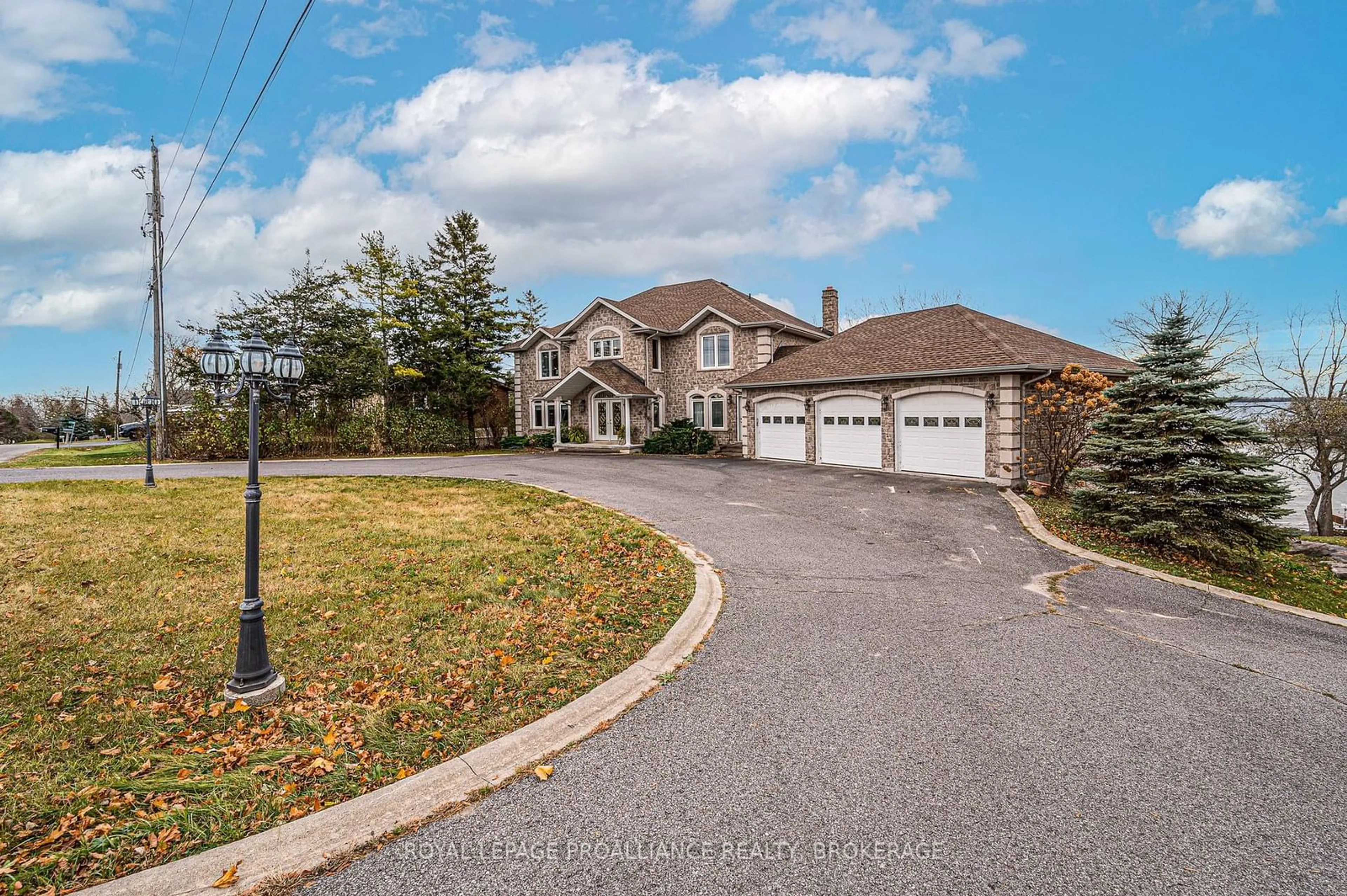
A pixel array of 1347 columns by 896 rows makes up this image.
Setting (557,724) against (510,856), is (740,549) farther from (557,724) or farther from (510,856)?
(510,856)

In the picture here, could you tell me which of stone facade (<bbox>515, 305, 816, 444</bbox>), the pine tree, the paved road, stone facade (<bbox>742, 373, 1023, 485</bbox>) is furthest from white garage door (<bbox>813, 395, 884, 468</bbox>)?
the paved road

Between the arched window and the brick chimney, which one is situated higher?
the brick chimney

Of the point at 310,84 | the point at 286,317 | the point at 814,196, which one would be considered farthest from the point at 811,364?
the point at 286,317

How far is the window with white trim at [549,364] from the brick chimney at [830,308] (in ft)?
43.8

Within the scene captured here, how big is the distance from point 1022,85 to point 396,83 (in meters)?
15.0

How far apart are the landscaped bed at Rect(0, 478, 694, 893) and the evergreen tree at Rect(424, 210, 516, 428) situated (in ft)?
65.5

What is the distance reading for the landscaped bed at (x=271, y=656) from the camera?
3229mm

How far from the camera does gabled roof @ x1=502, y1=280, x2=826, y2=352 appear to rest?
85.0 feet

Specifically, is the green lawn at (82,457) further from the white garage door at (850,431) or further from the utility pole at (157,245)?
the white garage door at (850,431)

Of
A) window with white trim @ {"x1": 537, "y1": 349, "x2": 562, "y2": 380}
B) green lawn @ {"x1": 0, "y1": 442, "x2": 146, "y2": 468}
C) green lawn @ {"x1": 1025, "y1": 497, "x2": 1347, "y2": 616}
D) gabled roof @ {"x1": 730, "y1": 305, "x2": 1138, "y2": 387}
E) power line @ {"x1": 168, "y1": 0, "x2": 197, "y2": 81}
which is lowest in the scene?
green lawn @ {"x1": 1025, "y1": 497, "x2": 1347, "y2": 616}

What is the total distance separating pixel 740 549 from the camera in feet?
29.1

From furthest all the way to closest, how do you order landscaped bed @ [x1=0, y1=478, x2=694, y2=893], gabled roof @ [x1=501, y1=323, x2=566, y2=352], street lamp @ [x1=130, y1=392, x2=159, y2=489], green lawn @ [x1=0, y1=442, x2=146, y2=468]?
gabled roof @ [x1=501, y1=323, x2=566, y2=352], green lawn @ [x1=0, y1=442, x2=146, y2=468], street lamp @ [x1=130, y1=392, x2=159, y2=489], landscaped bed @ [x1=0, y1=478, x2=694, y2=893]

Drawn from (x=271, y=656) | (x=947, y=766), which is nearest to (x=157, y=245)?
(x=271, y=656)

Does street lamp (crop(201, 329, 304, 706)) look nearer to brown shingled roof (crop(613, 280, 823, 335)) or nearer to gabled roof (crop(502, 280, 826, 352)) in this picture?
gabled roof (crop(502, 280, 826, 352))
